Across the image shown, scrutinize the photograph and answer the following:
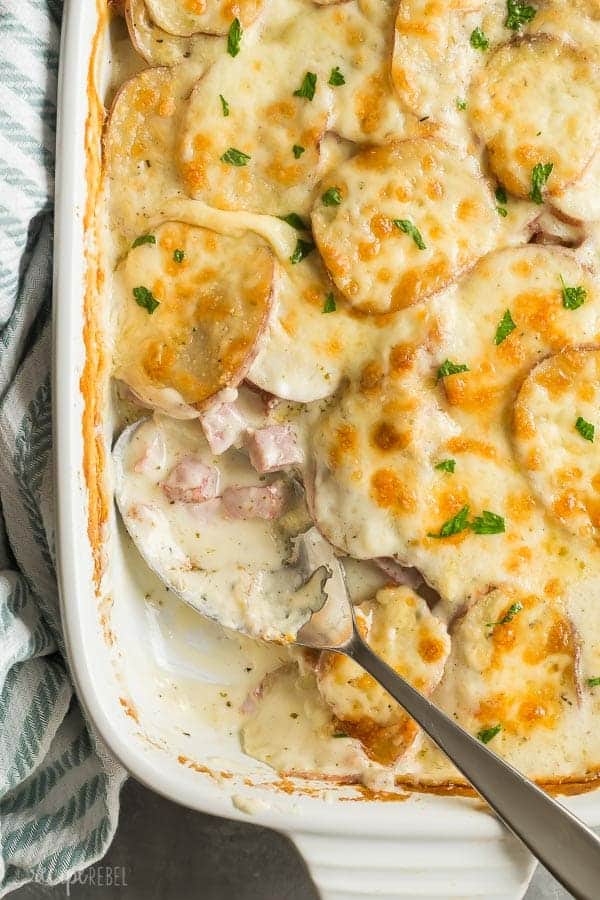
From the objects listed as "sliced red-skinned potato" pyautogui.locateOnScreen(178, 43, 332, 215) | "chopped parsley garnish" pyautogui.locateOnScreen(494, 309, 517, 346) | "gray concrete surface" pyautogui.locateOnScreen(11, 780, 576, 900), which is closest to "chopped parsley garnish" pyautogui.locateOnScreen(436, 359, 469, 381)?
"chopped parsley garnish" pyautogui.locateOnScreen(494, 309, 517, 346)

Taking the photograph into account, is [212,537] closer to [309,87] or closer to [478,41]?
[309,87]

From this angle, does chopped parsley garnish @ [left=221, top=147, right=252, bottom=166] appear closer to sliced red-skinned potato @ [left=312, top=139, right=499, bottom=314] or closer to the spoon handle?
sliced red-skinned potato @ [left=312, top=139, right=499, bottom=314]

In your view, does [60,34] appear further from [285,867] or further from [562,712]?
[285,867]

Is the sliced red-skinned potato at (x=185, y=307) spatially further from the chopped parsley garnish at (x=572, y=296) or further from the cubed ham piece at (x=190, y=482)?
the chopped parsley garnish at (x=572, y=296)

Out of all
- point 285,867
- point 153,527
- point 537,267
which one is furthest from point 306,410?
point 285,867

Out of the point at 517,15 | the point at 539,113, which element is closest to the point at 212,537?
the point at 539,113

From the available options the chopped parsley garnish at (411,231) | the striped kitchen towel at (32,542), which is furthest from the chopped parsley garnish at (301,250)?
the striped kitchen towel at (32,542)
